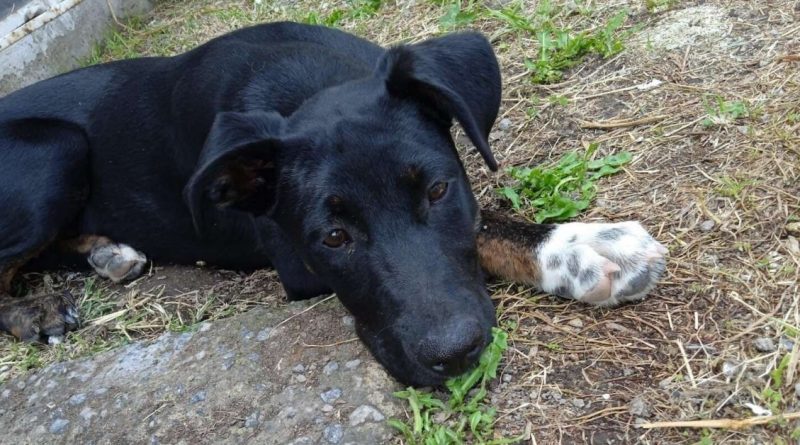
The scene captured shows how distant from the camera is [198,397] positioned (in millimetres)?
3664

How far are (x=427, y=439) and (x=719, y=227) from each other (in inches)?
66.1

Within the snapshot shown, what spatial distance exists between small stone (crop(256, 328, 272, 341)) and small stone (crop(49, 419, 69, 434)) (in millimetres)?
933

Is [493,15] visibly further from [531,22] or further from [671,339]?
[671,339]

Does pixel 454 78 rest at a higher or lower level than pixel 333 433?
higher

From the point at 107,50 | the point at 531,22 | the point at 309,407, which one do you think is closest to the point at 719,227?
the point at 309,407

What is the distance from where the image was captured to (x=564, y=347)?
3393 mm

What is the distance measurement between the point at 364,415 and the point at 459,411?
378 millimetres

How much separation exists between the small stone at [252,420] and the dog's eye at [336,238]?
76cm

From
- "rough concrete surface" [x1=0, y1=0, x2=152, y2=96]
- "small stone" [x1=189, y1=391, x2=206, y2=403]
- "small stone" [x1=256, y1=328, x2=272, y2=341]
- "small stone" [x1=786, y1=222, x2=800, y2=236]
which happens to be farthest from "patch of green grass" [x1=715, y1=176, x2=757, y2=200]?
"rough concrete surface" [x1=0, y1=0, x2=152, y2=96]

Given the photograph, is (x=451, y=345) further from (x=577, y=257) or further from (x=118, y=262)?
(x=118, y=262)

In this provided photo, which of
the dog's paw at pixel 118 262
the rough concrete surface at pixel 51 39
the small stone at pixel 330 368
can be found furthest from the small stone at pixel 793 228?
the rough concrete surface at pixel 51 39

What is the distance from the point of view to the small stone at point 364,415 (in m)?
3.27

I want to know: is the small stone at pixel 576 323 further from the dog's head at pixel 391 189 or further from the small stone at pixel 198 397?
the small stone at pixel 198 397

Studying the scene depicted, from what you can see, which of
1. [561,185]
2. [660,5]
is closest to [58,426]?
[561,185]
